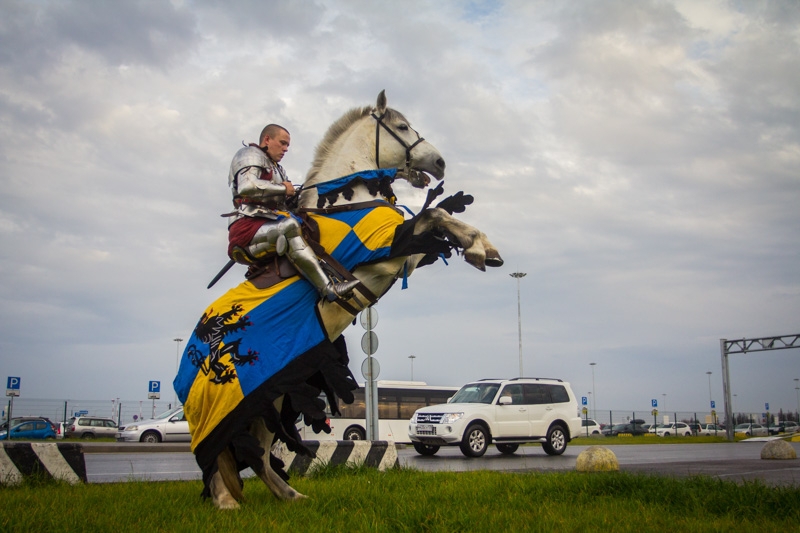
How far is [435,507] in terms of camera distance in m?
4.91

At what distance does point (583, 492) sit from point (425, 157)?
3267 mm

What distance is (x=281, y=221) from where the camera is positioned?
223 inches

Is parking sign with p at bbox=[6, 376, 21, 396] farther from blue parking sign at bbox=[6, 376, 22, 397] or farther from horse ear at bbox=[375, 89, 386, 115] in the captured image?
horse ear at bbox=[375, 89, 386, 115]

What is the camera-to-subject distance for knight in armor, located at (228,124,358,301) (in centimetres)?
557

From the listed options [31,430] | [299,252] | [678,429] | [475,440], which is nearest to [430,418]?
[475,440]

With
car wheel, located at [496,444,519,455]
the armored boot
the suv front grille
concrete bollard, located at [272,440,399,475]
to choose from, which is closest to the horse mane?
the armored boot

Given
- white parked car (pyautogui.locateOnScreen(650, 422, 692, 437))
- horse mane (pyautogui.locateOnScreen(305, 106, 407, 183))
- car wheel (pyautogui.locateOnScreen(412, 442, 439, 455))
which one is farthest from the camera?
white parked car (pyautogui.locateOnScreen(650, 422, 692, 437))

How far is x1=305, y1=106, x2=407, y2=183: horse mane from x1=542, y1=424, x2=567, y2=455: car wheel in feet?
49.3

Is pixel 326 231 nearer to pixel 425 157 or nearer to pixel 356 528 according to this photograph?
pixel 425 157

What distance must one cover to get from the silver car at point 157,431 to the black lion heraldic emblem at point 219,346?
25061 mm

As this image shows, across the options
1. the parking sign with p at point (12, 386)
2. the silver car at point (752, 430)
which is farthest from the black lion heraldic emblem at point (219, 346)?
the silver car at point (752, 430)

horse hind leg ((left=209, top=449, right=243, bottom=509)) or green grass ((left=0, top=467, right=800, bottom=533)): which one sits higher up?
horse hind leg ((left=209, top=449, right=243, bottom=509))

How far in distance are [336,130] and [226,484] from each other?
3361 millimetres

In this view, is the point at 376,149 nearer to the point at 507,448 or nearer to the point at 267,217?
the point at 267,217
